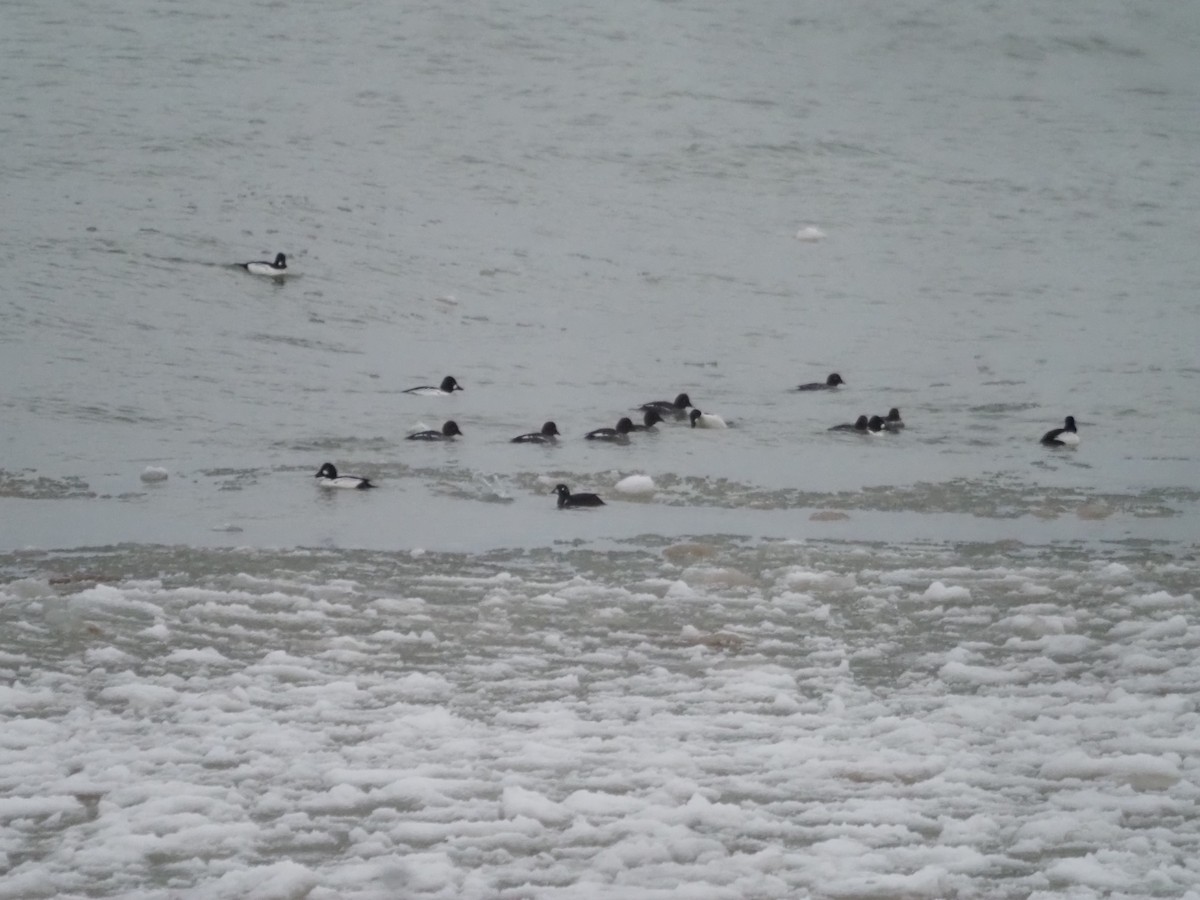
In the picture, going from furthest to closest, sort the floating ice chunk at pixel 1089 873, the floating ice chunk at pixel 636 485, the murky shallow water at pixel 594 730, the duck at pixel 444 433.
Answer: the duck at pixel 444 433 < the floating ice chunk at pixel 636 485 < the murky shallow water at pixel 594 730 < the floating ice chunk at pixel 1089 873

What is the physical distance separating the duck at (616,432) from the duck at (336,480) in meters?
2.98

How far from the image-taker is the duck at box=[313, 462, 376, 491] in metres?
12.4

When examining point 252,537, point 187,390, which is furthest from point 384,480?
point 187,390

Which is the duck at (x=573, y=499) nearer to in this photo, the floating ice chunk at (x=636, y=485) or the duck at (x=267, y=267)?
the floating ice chunk at (x=636, y=485)

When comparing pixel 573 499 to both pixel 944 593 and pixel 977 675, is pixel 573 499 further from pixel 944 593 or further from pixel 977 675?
pixel 977 675

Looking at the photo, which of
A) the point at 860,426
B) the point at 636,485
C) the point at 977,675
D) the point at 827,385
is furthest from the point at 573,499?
the point at 827,385

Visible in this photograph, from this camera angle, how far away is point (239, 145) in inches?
1119

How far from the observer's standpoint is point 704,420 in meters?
15.7

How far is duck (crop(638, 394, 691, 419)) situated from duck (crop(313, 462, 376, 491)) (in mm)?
4123

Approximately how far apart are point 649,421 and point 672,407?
59 cm

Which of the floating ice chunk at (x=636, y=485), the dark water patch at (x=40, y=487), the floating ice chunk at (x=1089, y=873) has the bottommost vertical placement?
the floating ice chunk at (x=1089, y=873)

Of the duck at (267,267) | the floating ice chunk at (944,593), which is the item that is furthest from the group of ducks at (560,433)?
the duck at (267,267)

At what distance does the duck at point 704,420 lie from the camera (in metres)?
15.7

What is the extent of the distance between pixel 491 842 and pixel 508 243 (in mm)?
19818
